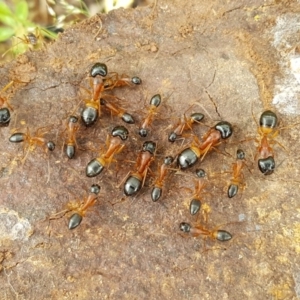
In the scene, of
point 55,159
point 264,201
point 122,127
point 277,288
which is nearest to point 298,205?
point 264,201

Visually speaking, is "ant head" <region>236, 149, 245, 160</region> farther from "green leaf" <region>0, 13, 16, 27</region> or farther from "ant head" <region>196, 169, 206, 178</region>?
"green leaf" <region>0, 13, 16, 27</region>

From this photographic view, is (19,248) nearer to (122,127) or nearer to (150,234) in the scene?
(150,234)

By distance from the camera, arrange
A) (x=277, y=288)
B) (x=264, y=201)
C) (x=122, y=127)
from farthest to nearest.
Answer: (x=122, y=127), (x=264, y=201), (x=277, y=288)

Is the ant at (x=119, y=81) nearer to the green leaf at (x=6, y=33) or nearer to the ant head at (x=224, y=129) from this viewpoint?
the ant head at (x=224, y=129)

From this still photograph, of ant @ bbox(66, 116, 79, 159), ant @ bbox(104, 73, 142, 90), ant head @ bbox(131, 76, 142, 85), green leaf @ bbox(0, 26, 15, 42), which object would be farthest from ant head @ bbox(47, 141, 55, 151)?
green leaf @ bbox(0, 26, 15, 42)

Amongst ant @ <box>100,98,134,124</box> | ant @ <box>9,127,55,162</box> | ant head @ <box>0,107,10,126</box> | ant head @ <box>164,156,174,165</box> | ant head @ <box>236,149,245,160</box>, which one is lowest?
ant head @ <box>236,149,245,160</box>

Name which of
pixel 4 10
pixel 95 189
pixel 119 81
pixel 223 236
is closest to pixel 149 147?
pixel 95 189
